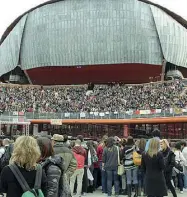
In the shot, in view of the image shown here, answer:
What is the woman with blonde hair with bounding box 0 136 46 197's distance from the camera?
450 cm

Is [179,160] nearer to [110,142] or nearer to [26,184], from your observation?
[110,142]

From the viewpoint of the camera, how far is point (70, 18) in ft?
185

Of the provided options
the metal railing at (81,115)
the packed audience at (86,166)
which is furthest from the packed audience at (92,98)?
the packed audience at (86,166)

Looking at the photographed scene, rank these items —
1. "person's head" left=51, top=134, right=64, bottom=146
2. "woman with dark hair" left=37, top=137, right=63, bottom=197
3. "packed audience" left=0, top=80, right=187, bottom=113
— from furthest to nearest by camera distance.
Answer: "packed audience" left=0, top=80, right=187, bottom=113
"person's head" left=51, top=134, right=64, bottom=146
"woman with dark hair" left=37, top=137, right=63, bottom=197

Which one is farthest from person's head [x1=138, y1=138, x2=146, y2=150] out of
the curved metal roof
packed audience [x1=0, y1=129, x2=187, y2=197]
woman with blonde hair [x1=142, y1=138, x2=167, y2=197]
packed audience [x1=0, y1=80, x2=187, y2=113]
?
the curved metal roof

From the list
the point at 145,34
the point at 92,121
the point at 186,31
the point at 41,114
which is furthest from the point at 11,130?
the point at 186,31

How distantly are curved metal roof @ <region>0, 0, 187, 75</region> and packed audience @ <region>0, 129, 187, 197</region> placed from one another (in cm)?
4199

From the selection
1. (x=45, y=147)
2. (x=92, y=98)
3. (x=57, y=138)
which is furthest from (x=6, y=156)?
(x=92, y=98)

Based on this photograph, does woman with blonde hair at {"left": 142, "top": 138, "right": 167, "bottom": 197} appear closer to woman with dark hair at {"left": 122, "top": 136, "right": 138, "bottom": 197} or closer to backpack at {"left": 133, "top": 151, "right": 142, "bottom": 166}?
backpack at {"left": 133, "top": 151, "right": 142, "bottom": 166}

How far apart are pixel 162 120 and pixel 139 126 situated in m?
3.81

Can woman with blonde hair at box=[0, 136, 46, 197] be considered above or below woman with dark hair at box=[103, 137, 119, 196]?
above

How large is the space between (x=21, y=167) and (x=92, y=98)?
41880mm

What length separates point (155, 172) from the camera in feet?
26.8

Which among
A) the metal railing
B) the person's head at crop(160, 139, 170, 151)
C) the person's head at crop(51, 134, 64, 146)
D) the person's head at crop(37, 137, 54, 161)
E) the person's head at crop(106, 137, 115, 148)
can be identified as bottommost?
the metal railing
